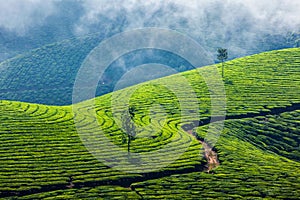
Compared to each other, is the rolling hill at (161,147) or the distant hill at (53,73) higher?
the distant hill at (53,73)

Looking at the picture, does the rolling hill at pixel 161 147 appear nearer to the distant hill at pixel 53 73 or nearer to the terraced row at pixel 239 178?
the terraced row at pixel 239 178

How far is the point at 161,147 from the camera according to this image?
5819cm

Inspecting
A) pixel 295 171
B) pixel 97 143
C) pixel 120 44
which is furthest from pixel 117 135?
pixel 120 44

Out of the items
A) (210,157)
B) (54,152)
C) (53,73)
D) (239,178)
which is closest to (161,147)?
(210,157)

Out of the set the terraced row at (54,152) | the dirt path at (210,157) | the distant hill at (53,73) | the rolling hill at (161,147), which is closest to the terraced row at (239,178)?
the rolling hill at (161,147)

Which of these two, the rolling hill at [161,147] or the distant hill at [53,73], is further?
the distant hill at [53,73]

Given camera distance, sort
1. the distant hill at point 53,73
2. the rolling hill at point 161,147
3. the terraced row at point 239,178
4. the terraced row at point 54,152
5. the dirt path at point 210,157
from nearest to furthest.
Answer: the terraced row at point 239,178 < the rolling hill at point 161,147 < the terraced row at point 54,152 < the dirt path at point 210,157 < the distant hill at point 53,73

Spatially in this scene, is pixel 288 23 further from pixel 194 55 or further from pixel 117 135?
pixel 117 135

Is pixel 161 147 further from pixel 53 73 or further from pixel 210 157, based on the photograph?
pixel 53 73

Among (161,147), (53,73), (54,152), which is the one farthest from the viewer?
(53,73)

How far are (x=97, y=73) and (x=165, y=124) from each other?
115964 mm

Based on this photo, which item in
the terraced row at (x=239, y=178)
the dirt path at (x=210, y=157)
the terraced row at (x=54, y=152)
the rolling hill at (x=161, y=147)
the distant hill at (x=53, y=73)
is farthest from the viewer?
the distant hill at (x=53, y=73)

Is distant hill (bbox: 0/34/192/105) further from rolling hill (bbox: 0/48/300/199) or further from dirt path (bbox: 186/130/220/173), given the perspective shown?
dirt path (bbox: 186/130/220/173)

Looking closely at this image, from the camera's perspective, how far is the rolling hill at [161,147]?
46.8 m
